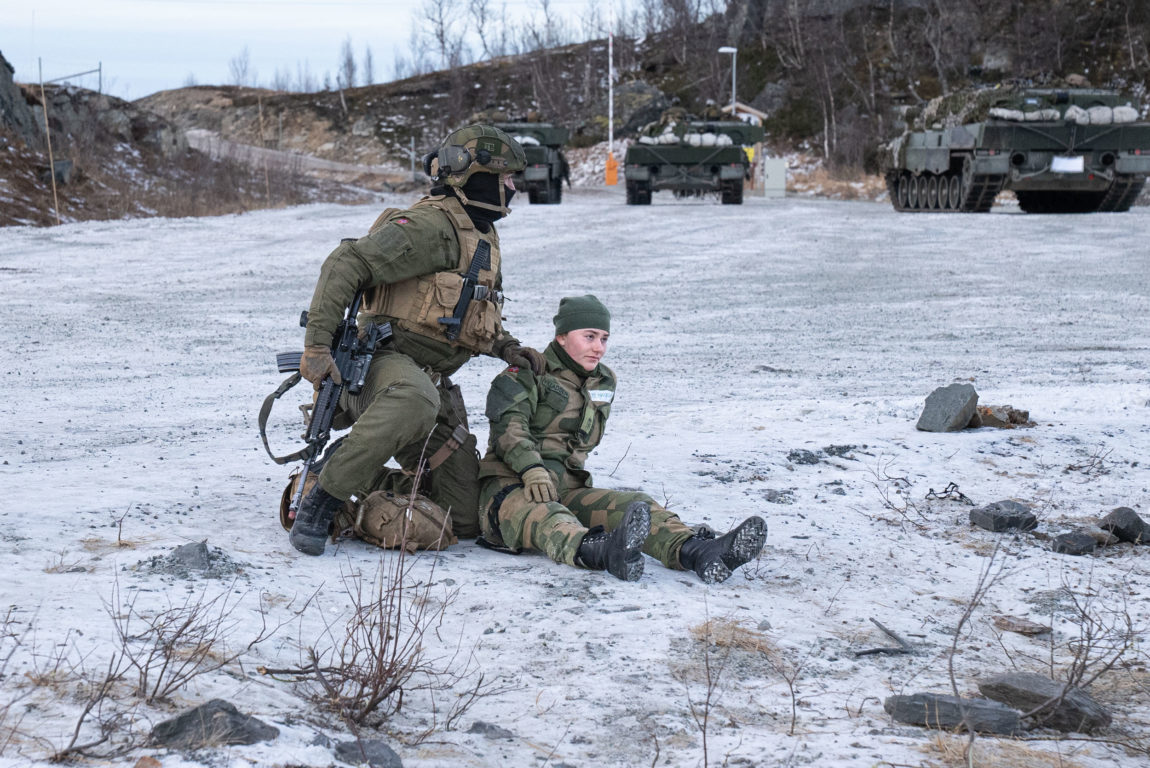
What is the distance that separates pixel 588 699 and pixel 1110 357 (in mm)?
7227

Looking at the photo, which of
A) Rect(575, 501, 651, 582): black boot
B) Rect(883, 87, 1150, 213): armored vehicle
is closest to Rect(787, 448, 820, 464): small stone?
Rect(575, 501, 651, 582): black boot

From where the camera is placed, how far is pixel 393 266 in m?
4.69

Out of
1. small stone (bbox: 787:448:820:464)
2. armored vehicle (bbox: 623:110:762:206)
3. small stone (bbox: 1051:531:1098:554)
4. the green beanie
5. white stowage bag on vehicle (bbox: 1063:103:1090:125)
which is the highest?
white stowage bag on vehicle (bbox: 1063:103:1090:125)

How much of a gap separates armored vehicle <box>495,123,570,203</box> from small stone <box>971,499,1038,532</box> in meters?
22.0

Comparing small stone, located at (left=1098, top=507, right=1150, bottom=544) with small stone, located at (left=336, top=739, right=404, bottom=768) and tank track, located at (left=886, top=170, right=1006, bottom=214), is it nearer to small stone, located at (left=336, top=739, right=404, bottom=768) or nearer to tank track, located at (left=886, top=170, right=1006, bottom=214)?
small stone, located at (left=336, top=739, right=404, bottom=768)

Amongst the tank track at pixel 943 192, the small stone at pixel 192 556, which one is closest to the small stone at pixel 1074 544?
the small stone at pixel 192 556

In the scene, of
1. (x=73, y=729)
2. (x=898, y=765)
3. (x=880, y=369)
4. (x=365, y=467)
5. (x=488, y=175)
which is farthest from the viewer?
(x=880, y=369)

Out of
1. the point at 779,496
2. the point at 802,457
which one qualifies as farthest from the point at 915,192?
the point at 779,496

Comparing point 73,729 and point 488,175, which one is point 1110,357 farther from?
point 73,729

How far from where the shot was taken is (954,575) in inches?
186

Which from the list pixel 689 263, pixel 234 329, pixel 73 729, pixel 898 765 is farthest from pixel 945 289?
pixel 73 729

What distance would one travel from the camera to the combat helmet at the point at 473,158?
4.89 meters

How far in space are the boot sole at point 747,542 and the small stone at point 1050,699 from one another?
1133 millimetres

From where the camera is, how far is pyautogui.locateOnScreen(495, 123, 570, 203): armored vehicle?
27.2 meters
